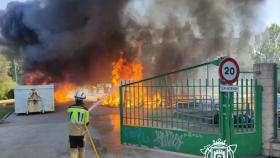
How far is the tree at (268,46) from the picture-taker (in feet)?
182

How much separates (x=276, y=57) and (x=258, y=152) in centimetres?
5523

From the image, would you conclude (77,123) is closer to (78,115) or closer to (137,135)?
(78,115)

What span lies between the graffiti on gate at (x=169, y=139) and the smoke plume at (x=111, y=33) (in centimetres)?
1759

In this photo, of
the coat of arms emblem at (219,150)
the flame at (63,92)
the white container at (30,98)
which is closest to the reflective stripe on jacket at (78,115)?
the coat of arms emblem at (219,150)

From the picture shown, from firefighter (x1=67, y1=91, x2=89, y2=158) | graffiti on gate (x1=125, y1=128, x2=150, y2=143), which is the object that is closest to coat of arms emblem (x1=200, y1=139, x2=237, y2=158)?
graffiti on gate (x1=125, y1=128, x2=150, y2=143)

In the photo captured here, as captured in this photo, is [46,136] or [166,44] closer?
[46,136]

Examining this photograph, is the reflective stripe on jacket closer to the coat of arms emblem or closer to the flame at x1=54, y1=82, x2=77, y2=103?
the coat of arms emblem

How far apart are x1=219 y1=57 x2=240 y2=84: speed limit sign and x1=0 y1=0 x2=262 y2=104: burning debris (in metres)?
18.2

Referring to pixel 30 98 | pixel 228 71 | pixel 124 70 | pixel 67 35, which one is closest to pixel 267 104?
pixel 228 71

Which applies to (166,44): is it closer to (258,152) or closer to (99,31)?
(99,31)

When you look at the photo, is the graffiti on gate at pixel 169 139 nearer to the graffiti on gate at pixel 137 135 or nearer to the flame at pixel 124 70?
the graffiti on gate at pixel 137 135

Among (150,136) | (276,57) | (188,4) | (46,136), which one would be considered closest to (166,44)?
(188,4)

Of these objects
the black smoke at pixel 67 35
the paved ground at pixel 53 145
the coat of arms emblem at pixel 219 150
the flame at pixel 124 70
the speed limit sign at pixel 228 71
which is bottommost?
the paved ground at pixel 53 145

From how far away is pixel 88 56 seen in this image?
26.8m
